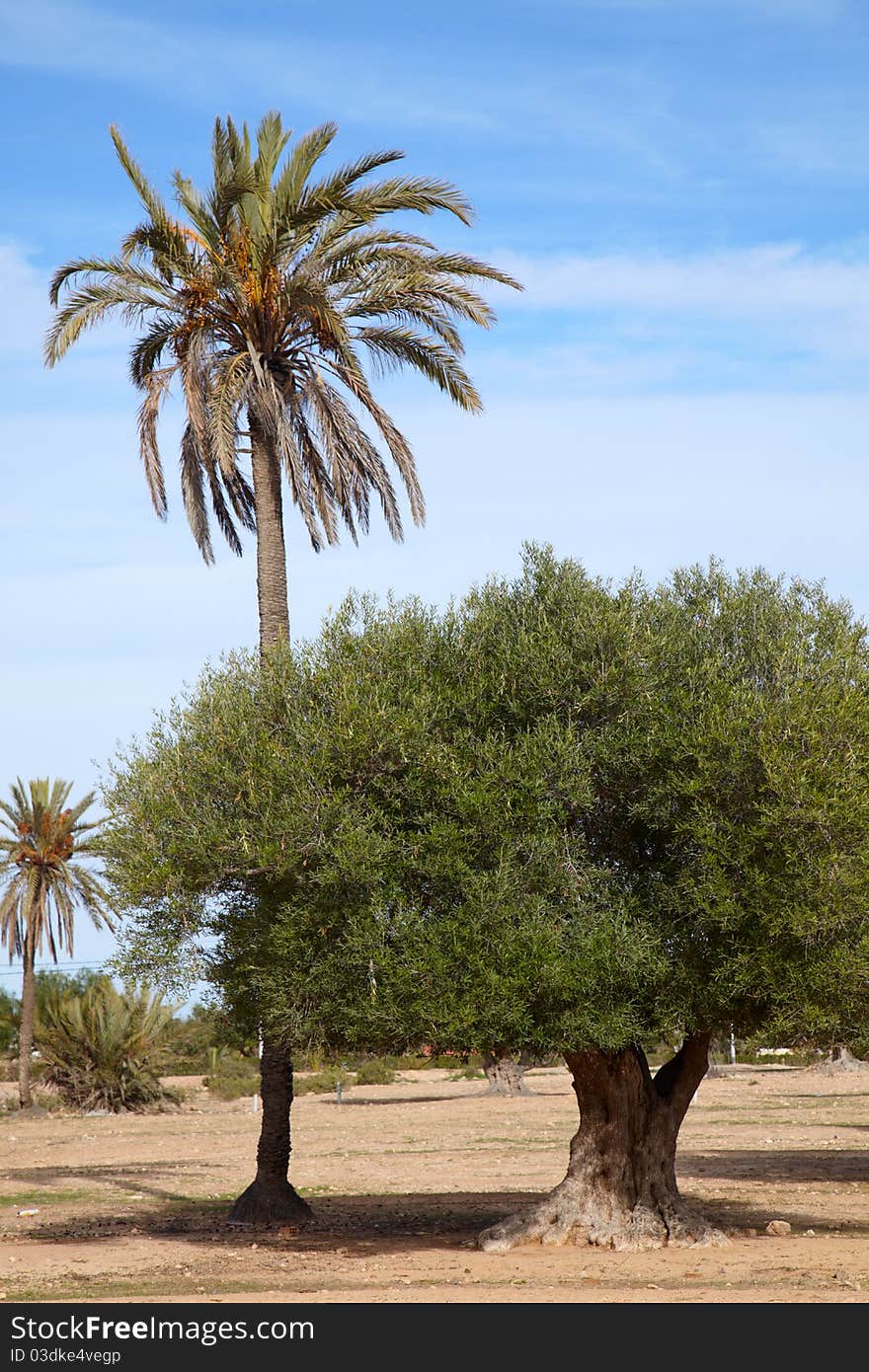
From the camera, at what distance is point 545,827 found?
1449 centimetres

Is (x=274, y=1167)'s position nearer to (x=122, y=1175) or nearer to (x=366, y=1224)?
(x=366, y=1224)

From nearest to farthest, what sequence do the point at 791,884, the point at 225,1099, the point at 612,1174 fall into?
the point at 791,884
the point at 612,1174
the point at 225,1099

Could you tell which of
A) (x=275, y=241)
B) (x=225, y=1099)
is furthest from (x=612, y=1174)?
(x=225, y=1099)

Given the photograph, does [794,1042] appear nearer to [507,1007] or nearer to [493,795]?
[507,1007]

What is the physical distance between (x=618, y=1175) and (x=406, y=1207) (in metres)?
5.75

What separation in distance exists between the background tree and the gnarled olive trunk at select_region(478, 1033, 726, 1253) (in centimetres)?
15

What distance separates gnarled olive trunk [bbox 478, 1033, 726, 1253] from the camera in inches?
629

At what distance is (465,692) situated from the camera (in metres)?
15.0

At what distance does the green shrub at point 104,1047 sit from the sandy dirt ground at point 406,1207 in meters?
1.16

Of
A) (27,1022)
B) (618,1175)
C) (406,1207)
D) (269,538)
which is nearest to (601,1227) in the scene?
(618,1175)

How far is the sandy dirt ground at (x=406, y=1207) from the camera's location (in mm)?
13578

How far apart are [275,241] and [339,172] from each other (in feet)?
4.27

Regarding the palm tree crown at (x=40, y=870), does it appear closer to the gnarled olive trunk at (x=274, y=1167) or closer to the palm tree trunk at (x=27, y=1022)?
the palm tree trunk at (x=27, y=1022)

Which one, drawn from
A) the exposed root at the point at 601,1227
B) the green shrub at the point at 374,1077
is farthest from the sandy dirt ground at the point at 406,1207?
the green shrub at the point at 374,1077
